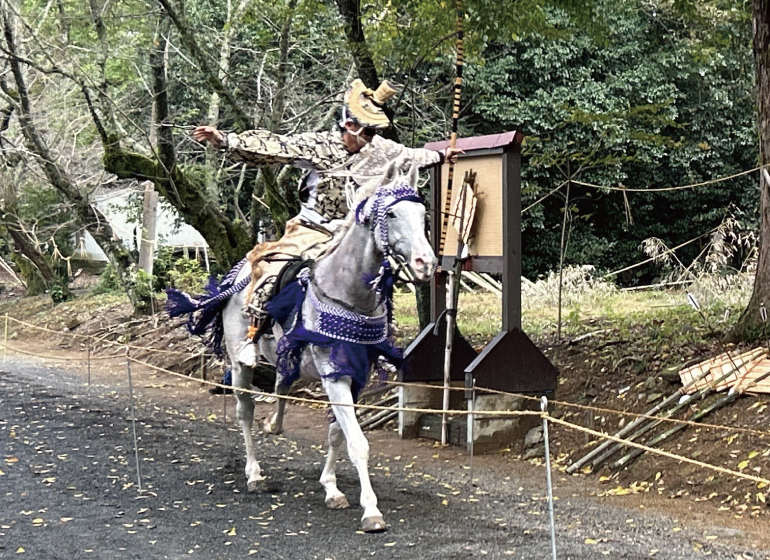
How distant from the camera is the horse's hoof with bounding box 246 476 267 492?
6684 mm

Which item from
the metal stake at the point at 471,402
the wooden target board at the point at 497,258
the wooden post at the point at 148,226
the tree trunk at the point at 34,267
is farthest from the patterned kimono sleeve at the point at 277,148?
the tree trunk at the point at 34,267

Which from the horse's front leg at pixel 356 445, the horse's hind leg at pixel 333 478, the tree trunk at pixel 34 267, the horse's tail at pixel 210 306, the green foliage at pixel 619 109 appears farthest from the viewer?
the tree trunk at pixel 34 267

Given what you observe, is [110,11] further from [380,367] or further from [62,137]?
[380,367]

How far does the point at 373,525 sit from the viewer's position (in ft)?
17.9

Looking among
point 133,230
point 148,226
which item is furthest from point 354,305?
point 133,230

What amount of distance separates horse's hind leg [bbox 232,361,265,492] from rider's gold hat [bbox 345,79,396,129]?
215 cm

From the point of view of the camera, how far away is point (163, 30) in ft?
45.6

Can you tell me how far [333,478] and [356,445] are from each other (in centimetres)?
73

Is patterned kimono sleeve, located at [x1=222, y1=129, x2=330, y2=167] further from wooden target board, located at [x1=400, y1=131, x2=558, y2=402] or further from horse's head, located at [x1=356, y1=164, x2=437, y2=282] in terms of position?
wooden target board, located at [x1=400, y1=131, x2=558, y2=402]

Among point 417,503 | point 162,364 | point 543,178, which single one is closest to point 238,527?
point 417,503

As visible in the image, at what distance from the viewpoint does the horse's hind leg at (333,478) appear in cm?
611

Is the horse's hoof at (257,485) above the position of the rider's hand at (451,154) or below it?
below

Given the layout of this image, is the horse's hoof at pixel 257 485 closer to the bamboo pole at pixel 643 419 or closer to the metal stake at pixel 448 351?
the metal stake at pixel 448 351

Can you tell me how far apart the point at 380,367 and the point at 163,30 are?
9179 mm
